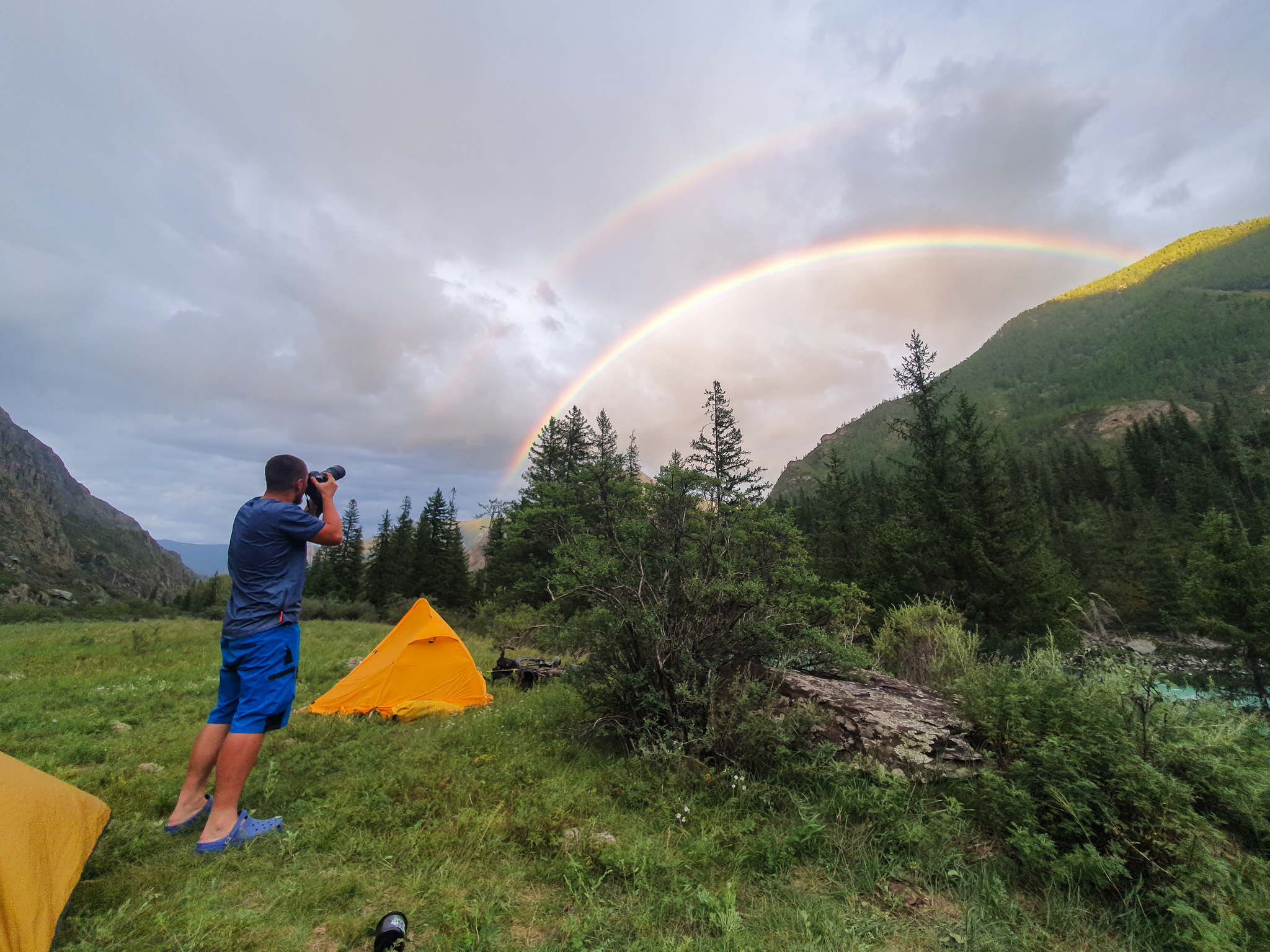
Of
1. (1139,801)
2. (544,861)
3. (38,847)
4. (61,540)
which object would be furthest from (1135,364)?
(61,540)

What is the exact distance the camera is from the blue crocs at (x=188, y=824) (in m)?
3.49

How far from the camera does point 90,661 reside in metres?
11.1

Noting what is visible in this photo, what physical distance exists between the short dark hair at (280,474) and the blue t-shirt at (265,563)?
19 cm

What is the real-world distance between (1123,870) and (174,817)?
602 centimetres

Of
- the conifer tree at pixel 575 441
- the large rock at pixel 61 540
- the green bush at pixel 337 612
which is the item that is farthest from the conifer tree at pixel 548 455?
the large rock at pixel 61 540

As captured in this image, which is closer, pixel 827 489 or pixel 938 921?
pixel 938 921

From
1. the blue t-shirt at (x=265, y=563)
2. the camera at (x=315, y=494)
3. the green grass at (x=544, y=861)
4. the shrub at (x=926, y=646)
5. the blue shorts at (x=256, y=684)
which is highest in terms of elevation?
the camera at (x=315, y=494)

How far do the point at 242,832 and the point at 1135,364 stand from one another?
19723cm

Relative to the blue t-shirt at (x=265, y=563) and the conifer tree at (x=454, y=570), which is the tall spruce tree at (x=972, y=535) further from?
the conifer tree at (x=454, y=570)

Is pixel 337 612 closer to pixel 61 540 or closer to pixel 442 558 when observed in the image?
pixel 442 558

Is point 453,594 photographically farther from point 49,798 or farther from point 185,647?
point 49,798

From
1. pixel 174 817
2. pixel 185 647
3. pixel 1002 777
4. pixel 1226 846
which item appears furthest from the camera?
pixel 185 647

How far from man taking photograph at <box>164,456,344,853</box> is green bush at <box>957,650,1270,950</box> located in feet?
16.8

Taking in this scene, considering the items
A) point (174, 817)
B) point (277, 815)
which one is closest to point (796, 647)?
point (277, 815)
